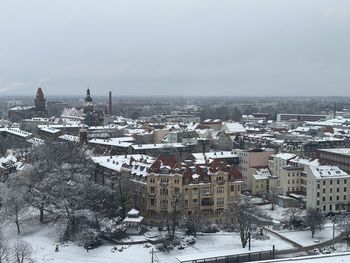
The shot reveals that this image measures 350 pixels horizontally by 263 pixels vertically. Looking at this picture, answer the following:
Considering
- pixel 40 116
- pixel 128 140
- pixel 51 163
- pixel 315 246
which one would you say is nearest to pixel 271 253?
pixel 315 246

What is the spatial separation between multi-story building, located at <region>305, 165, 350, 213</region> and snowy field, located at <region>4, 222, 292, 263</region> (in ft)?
41.2

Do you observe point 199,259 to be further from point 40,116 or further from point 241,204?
point 40,116

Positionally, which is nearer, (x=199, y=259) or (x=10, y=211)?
(x=199, y=259)

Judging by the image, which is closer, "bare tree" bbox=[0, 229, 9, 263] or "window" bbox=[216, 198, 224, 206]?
"bare tree" bbox=[0, 229, 9, 263]

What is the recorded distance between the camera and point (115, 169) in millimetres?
67812

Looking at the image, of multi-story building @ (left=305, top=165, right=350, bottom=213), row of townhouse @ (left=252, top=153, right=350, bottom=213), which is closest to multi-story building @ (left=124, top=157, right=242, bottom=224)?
multi-story building @ (left=305, top=165, right=350, bottom=213)

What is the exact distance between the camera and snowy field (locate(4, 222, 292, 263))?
49.2m

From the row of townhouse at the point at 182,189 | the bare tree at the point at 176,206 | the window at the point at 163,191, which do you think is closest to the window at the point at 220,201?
the row of townhouse at the point at 182,189

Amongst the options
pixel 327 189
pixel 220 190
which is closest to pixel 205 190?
pixel 220 190

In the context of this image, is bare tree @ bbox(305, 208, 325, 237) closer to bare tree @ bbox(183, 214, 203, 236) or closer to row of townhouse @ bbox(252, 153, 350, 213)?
row of townhouse @ bbox(252, 153, 350, 213)

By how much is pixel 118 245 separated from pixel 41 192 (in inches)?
467

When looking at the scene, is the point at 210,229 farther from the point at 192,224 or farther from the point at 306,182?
the point at 306,182

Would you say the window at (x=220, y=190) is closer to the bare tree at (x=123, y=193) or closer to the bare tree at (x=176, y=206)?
the bare tree at (x=176, y=206)

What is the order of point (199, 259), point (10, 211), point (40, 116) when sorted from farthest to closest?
point (40, 116) → point (10, 211) → point (199, 259)
